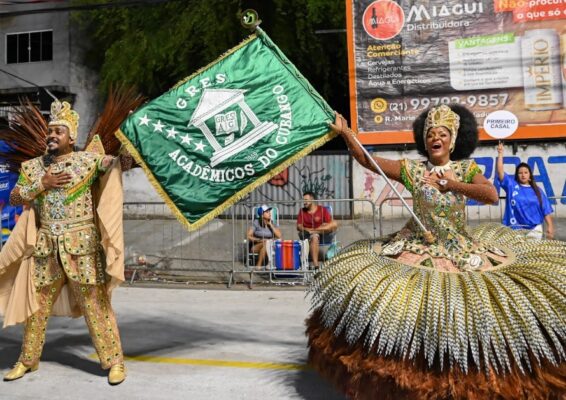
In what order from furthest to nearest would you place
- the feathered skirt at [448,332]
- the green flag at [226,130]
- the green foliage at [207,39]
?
the green foliage at [207,39], the green flag at [226,130], the feathered skirt at [448,332]

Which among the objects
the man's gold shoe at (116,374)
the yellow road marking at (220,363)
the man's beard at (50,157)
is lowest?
the yellow road marking at (220,363)

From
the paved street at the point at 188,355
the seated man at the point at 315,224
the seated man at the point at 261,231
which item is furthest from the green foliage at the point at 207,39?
the paved street at the point at 188,355

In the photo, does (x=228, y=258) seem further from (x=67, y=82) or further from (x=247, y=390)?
(x=67, y=82)

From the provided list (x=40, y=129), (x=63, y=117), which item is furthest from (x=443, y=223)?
(x=40, y=129)

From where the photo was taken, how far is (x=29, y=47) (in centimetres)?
2081

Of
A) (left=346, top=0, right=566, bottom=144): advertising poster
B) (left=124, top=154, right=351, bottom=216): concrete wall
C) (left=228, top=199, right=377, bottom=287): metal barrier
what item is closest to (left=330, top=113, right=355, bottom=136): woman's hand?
(left=228, top=199, right=377, bottom=287): metal barrier

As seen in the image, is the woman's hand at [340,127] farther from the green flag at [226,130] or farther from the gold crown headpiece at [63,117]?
the gold crown headpiece at [63,117]

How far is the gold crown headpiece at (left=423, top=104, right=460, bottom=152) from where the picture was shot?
4.07 meters

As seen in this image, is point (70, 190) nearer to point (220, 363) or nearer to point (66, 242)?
point (66, 242)

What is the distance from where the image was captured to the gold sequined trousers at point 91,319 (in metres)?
4.80

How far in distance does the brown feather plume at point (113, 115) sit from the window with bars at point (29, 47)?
1717 centimetres

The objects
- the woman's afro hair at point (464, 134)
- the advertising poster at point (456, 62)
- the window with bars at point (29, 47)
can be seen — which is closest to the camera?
the woman's afro hair at point (464, 134)

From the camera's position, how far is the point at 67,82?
20.2 m

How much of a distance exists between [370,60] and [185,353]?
33.8ft
